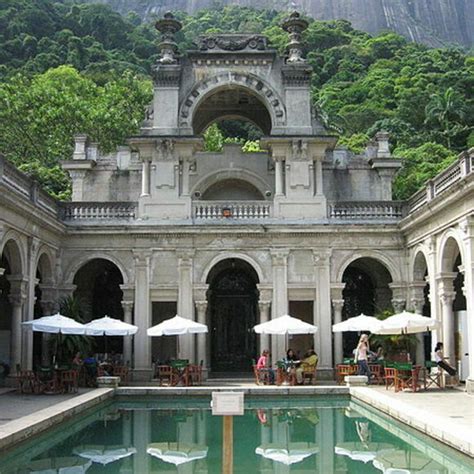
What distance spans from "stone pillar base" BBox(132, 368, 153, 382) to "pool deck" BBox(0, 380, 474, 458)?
3.12 m

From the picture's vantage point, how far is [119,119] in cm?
4472

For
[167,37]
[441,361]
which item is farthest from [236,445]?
[167,37]

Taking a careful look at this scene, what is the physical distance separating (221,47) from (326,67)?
5273 cm

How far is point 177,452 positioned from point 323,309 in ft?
45.2

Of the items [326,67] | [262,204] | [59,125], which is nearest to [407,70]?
[326,67]

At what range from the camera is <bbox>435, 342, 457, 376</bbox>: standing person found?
2050 cm

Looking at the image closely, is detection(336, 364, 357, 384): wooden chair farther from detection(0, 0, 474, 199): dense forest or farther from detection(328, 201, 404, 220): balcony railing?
detection(0, 0, 474, 199): dense forest

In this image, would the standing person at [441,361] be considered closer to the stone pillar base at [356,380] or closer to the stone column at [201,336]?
the stone pillar base at [356,380]

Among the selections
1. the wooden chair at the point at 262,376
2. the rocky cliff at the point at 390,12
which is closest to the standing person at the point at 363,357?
the wooden chair at the point at 262,376

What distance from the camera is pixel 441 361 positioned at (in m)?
20.6

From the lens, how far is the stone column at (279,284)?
25.5 meters

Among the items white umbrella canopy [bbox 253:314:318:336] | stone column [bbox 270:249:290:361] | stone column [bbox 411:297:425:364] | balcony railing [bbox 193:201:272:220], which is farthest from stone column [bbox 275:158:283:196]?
stone column [bbox 411:297:425:364]

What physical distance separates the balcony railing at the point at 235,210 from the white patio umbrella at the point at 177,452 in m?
13.5

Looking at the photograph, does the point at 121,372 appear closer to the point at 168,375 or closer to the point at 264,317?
the point at 168,375
